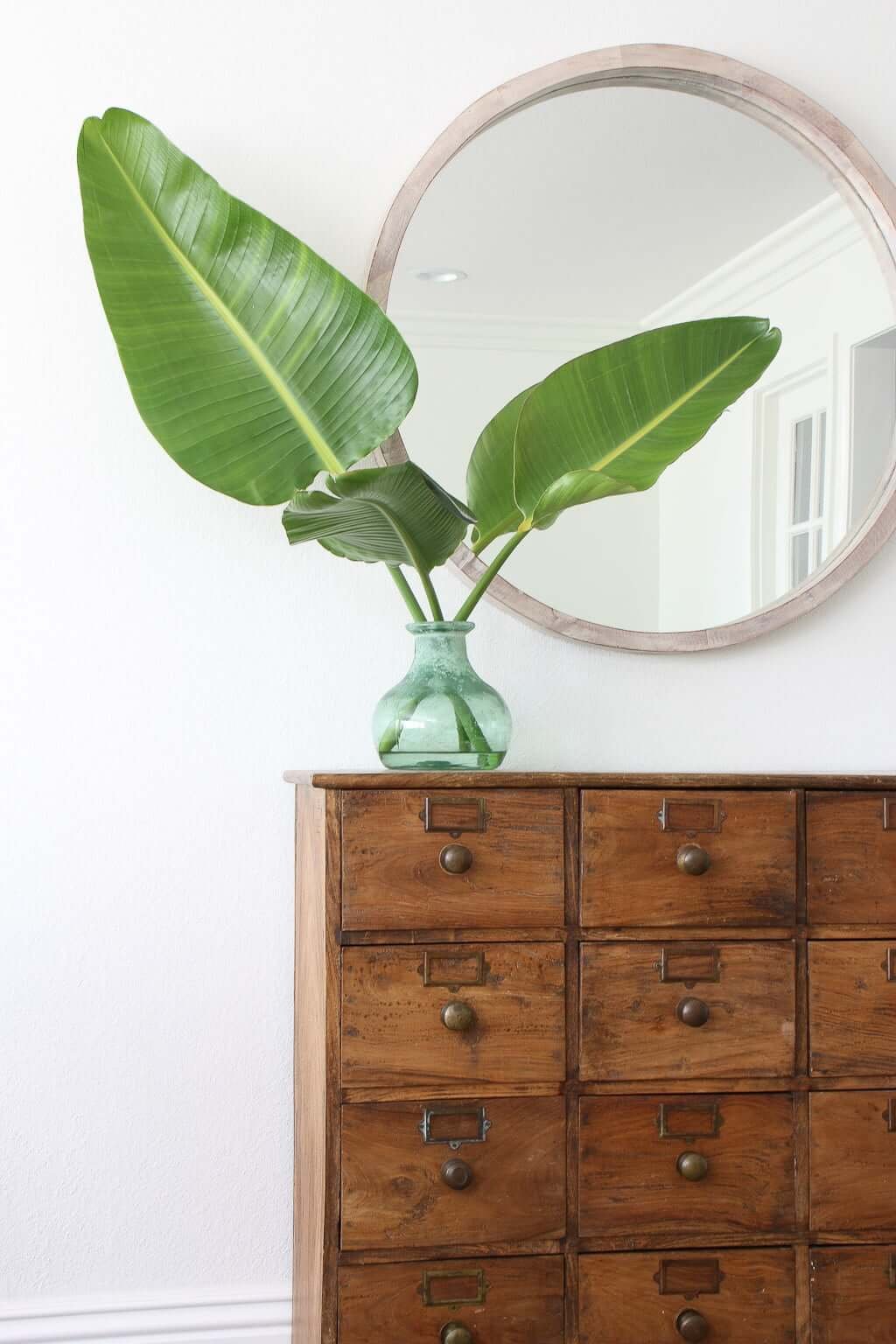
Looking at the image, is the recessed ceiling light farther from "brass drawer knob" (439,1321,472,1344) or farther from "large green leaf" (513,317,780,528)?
"brass drawer knob" (439,1321,472,1344)

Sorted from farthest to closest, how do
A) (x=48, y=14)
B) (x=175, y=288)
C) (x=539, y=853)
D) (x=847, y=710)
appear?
(x=847, y=710) < (x=48, y=14) < (x=175, y=288) < (x=539, y=853)

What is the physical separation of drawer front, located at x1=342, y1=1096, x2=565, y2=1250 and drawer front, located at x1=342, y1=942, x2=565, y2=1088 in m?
0.04

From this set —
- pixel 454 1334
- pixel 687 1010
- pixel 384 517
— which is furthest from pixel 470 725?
pixel 454 1334

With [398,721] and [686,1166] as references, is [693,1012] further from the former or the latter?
[398,721]

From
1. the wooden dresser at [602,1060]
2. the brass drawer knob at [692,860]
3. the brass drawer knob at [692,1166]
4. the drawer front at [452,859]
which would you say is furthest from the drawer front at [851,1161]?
the drawer front at [452,859]

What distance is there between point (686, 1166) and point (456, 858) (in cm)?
45

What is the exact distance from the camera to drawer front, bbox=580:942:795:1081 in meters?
1.48

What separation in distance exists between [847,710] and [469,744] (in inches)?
28.5

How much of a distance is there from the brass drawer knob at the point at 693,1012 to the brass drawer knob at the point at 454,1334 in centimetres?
42

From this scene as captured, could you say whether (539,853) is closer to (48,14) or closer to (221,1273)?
(221,1273)

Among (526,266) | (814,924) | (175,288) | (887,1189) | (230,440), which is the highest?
(526,266)

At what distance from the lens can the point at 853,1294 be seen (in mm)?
1527

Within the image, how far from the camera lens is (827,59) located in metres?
2.00

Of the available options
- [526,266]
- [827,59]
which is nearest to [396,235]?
[526,266]
